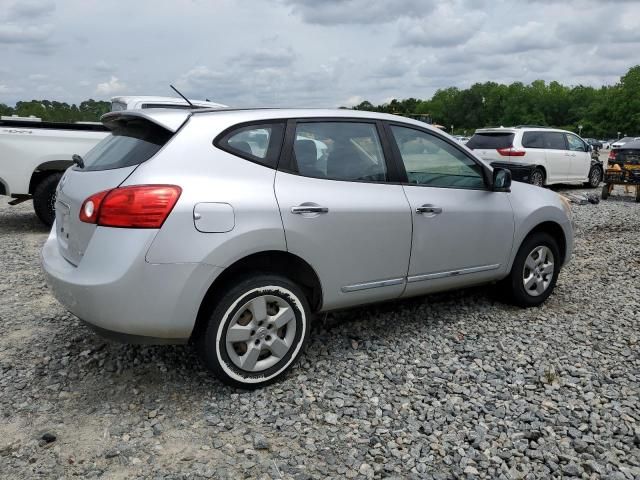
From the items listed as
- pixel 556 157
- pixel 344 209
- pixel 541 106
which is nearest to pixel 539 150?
pixel 556 157

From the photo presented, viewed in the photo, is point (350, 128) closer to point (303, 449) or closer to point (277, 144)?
point (277, 144)

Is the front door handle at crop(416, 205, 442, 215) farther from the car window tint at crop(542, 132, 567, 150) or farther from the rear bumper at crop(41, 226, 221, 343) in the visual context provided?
the car window tint at crop(542, 132, 567, 150)

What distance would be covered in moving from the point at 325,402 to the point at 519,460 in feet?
3.67

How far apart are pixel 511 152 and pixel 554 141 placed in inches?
61.6

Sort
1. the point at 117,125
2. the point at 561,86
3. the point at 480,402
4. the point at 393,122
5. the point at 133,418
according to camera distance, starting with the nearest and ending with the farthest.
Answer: the point at 133,418 < the point at 480,402 < the point at 117,125 < the point at 393,122 < the point at 561,86

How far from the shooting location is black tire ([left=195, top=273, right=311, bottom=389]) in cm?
326

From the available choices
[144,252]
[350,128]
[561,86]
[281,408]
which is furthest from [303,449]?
[561,86]

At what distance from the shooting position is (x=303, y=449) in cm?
294

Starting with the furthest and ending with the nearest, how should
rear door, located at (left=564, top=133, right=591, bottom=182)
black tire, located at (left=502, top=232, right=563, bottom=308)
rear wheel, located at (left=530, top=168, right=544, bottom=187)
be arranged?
rear door, located at (left=564, top=133, right=591, bottom=182) < rear wheel, located at (left=530, top=168, right=544, bottom=187) < black tire, located at (left=502, top=232, right=563, bottom=308)

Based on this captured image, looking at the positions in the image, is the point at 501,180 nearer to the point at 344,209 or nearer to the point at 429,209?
the point at 429,209

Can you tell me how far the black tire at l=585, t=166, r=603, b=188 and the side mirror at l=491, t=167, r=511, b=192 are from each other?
12.8 metres

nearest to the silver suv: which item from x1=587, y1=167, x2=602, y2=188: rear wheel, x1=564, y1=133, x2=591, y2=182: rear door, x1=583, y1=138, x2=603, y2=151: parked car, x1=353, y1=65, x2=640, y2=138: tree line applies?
x1=564, y1=133, x2=591, y2=182: rear door

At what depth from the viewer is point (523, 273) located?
4906 mm

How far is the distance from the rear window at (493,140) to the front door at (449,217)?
986 centimetres
